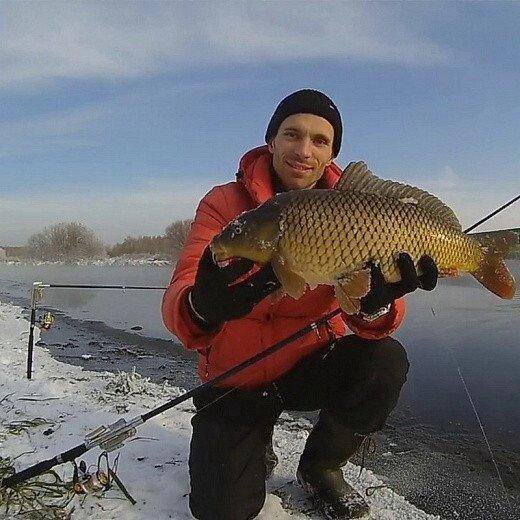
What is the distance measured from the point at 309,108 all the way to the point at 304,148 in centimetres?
22

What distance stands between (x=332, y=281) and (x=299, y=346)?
72 cm

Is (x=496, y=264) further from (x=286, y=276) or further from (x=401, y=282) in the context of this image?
(x=286, y=276)

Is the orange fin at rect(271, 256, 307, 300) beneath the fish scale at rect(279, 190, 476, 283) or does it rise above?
beneath

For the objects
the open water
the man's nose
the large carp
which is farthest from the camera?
the open water

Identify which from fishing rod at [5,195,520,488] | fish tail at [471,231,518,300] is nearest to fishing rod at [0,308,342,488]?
fishing rod at [5,195,520,488]

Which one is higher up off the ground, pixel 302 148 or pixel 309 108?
pixel 309 108

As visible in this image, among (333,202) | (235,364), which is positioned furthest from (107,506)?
(333,202)

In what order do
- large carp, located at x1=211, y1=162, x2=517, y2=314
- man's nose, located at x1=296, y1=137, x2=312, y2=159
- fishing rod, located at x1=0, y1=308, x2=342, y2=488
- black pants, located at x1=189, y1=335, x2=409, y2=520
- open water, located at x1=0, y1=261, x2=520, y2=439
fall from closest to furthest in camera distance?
1. large carp, located at x1=211, y1=162, x2=517, y2=314
2. fishing rod, located at x1=0, y1=308, x2=342, y2=488
3. black pants, located at x1=189, y1=335, x2=409, y2=520
4. man's nose, located at x1=296, y1=137, x2=312, y2=159
5. open water, located at x1=0, y1=261, x2=520, y2=439

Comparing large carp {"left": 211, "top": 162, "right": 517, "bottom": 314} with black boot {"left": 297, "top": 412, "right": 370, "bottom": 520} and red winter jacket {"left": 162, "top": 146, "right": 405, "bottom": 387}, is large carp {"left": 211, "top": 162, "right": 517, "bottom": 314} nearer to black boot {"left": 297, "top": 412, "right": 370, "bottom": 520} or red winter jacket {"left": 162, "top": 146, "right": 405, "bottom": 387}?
red winter jacket {"left": 162, "top": 146, "right": 405, "bottom": 387}

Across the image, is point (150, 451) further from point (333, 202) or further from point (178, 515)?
point (333, 202)

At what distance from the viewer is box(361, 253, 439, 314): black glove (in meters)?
2.17

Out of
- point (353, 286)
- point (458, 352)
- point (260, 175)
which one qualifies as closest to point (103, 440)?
point (353, 286)

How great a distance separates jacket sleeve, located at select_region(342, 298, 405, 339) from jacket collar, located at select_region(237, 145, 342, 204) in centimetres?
71

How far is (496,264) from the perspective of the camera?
2.41m
